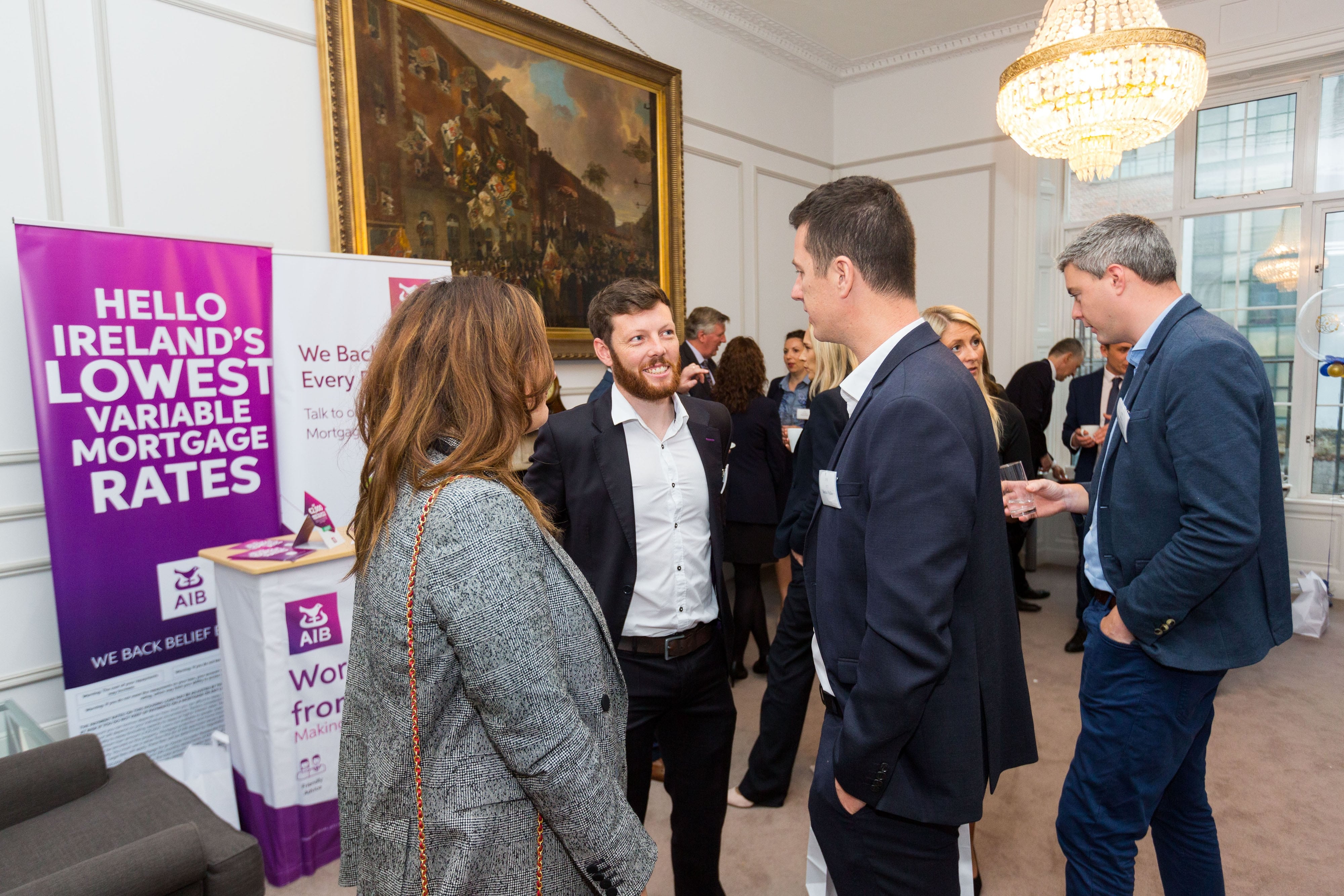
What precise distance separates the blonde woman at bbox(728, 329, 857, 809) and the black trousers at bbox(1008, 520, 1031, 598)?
181 cm

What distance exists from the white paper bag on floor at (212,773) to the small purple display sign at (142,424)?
0.34 m

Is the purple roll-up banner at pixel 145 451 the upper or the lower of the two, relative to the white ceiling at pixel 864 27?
lower

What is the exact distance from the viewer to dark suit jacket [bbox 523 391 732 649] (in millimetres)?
1919

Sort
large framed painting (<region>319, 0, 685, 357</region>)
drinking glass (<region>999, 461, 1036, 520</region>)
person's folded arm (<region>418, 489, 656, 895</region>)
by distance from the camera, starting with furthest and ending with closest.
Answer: large framed painting (<region>319, 0, 685, 357</region>), drinking glass (<region>999, 461, 1036, 520</region>), person's folded arm (<region>418, 489, 656, 895</region>)

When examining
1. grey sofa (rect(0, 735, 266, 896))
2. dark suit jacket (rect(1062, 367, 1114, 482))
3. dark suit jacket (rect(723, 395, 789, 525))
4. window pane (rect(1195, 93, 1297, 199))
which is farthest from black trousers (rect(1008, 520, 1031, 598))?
grey sofa (rect(0, 735, 266, 896))

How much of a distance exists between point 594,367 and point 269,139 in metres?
2.14

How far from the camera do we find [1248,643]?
1593 mm

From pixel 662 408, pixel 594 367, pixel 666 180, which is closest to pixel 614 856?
pixel 662 408

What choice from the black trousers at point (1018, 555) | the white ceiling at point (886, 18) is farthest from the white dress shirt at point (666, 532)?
the white ceiling at point (886, 18)

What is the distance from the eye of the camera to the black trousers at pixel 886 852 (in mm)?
1264

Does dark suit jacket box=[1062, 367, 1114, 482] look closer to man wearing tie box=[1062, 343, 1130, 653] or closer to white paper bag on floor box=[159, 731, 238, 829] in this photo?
man wearing tie box=[1062, 343, 1130, 653]

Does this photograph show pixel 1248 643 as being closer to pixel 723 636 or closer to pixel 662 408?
pixel 723 636

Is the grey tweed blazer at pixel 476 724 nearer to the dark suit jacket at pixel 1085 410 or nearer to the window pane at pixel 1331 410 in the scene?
the dark suit jacket at pixel 1085 410

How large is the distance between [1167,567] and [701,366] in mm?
2955
